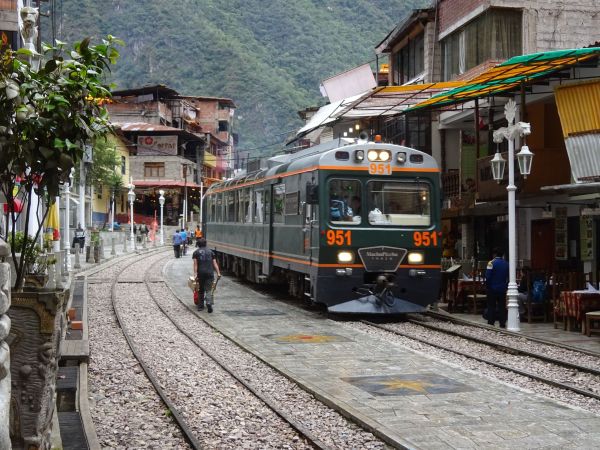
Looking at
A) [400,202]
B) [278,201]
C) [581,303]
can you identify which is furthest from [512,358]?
[278,201]

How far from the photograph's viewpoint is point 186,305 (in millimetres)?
20328

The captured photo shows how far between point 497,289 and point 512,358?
13.0 ft

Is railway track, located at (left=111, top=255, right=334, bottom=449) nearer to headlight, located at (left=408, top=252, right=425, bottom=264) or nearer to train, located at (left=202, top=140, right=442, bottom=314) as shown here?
train, located at (left=202, top=140, right=442, bottom=314)

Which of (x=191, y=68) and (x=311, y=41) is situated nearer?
(x=191, y=68)

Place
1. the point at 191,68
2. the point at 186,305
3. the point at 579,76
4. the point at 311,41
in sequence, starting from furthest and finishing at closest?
1. the point at 311,41
2. the point at 191,68
3. the point at 186,305
4. the point at 579,76

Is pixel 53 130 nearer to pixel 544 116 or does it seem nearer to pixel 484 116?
pixel 544 116

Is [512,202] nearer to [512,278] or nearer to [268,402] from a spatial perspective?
[512,278]

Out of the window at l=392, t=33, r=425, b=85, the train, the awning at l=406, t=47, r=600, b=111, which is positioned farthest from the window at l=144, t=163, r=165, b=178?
the train

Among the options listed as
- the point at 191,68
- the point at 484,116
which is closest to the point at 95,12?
the point at 191,68

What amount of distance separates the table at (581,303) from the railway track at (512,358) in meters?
2.17

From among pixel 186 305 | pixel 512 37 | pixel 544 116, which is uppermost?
pixel 512 37

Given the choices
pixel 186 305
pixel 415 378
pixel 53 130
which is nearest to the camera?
pixel 53 130

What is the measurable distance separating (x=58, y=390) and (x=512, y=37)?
2011cm

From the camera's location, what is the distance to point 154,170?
7994 centimetres
